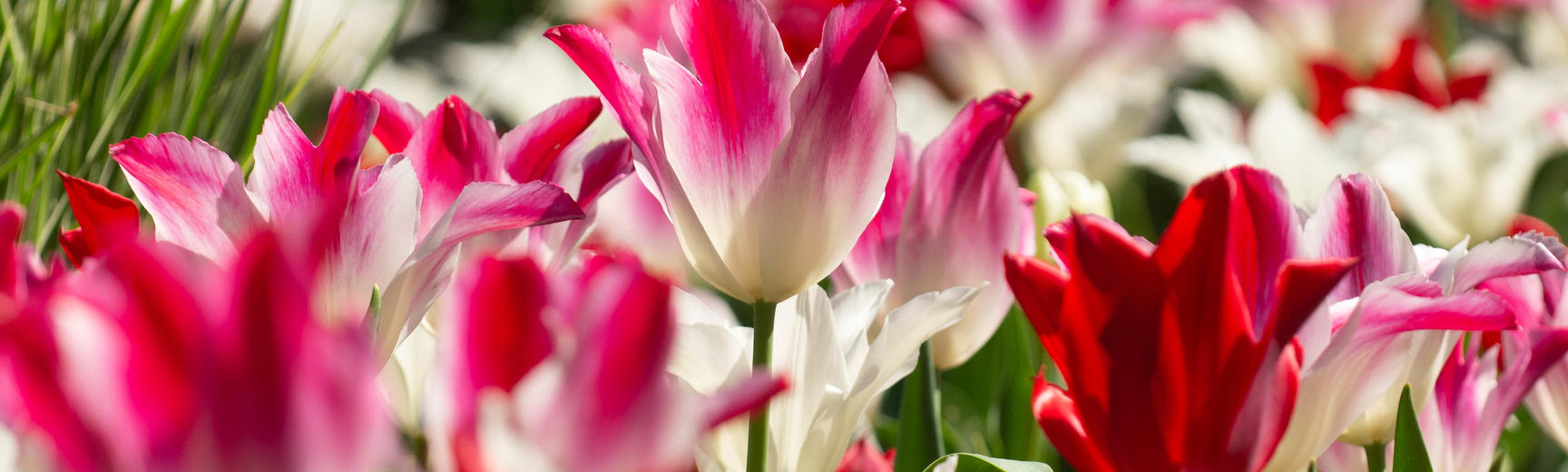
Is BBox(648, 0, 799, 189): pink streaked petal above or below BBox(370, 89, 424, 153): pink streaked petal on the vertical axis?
above

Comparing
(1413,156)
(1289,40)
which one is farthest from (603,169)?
(1289,40)

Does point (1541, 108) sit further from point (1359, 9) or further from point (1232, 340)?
point (1232, 340)

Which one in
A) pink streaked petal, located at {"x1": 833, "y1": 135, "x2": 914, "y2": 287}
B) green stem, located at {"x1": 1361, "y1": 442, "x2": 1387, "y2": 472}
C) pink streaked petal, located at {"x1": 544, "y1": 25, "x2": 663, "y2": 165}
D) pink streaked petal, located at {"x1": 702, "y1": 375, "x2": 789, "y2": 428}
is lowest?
green stem, located at {"x1": 1361, "y1": 442, "x2": 1387, "y2": 472}

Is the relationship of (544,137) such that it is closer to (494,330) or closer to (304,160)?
(304,160)

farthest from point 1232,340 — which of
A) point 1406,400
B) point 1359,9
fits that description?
point 1359,9

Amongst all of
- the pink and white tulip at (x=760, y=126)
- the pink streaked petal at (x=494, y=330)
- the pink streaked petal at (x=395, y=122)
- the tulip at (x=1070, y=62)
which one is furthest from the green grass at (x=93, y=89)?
the tulip at (x=1070, y=62)

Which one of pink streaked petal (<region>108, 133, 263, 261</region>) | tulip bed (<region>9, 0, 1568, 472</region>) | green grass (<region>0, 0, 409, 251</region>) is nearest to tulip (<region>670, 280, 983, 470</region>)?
tulip bed (<region>9, 0, 1568, 472</region>)

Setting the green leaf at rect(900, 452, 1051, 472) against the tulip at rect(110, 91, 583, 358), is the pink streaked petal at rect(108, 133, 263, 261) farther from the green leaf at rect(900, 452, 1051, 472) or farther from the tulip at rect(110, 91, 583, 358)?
the green leaf at rect(900, 452, 1051, 472)
